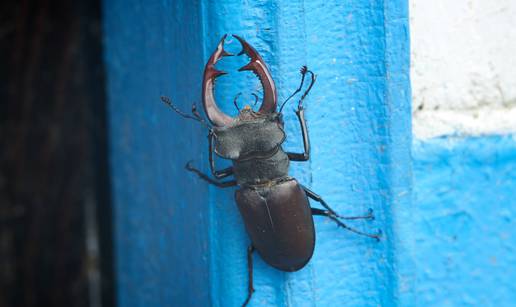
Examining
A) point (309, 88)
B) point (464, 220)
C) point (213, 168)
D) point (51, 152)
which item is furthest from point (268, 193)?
point (51, 152)

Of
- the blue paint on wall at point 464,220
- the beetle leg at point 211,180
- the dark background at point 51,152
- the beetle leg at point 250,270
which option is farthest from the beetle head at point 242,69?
the dark background at point 51,152

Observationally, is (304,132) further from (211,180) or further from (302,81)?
(211,180)

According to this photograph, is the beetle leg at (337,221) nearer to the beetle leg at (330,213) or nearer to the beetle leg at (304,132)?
the beetle leg at (330,213)

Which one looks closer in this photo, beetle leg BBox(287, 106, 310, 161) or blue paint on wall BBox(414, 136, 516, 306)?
beetle leg BBox(287, 106, 310, 161)

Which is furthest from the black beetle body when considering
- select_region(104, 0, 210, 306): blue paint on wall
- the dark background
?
the dark background

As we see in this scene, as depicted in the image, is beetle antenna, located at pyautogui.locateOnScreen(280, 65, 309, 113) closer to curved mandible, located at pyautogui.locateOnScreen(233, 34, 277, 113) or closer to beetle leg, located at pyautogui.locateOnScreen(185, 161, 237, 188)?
curved mandible, located at pyautogui.locateOnScreen(233, 34, 277, 113)

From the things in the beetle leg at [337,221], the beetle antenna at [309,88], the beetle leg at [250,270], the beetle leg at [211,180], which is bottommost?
the beetle leg at [250,270]
